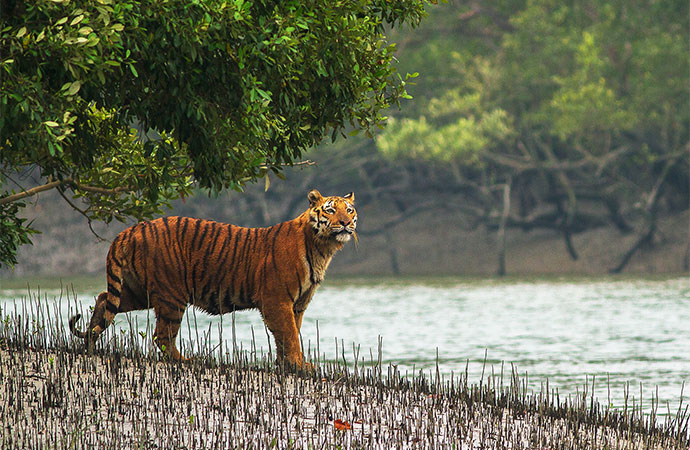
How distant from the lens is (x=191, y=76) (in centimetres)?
884

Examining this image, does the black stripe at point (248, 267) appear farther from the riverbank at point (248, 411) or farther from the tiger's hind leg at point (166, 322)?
the riverbank at point (248, 411)

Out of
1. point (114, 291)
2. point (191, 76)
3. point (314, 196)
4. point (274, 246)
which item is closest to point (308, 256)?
point (274, 246)

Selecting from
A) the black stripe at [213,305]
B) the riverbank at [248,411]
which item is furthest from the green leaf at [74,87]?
the black stripe at [213,305]

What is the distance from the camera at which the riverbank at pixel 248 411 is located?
8812 mm

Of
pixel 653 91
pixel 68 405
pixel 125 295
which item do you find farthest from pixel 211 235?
pixel 653 91

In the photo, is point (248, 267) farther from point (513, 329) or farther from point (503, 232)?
point (503, 232)

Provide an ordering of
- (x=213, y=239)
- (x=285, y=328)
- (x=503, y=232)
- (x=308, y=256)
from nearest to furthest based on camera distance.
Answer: (x=285, y=328)
(x=308, y=256)
(x=213, y=239)
(x=503, y=232)

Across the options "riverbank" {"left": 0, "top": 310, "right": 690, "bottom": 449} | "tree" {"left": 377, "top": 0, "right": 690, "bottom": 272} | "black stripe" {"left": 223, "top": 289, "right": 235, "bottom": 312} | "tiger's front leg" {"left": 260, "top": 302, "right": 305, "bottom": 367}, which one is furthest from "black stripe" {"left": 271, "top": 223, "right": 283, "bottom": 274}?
"tree" {"left": 377, "top": 0, "right": 690, "bottom": 272}

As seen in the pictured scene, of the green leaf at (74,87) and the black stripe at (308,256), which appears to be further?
the black stripe at (308,256)

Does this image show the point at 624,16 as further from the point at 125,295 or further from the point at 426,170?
the point at 125,295

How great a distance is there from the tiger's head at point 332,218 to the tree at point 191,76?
2.41ft

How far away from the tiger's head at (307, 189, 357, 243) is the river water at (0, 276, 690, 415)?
4.31ft

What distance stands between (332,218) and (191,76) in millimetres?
3045

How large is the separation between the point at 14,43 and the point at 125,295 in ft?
15.0
